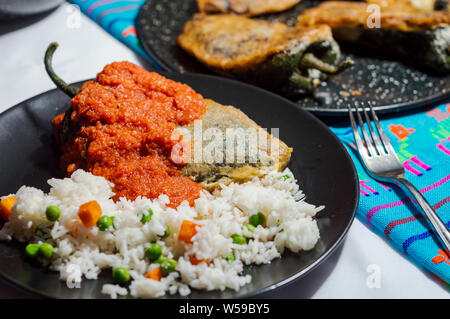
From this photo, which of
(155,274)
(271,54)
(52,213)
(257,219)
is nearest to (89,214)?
(52,213)

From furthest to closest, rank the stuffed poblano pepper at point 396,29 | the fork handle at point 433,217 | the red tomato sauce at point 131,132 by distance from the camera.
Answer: the stuffed poblano pepper at point 396,29
the red tomato sauce at point 131,132
the fork handle at point 433,217

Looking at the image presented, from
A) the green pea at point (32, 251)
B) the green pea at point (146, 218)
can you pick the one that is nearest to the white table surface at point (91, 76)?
the green pea at point (32, 251)

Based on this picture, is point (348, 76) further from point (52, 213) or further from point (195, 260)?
point (52, 213)

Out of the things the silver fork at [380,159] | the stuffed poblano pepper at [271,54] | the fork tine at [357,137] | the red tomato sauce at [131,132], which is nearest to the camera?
the red tomato sauce at [131,132]

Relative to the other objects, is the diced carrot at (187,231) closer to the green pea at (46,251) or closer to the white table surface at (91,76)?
the white table surface at (91,76)

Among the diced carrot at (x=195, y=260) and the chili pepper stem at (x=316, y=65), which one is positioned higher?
the diced carrot at (x=195, y=260)

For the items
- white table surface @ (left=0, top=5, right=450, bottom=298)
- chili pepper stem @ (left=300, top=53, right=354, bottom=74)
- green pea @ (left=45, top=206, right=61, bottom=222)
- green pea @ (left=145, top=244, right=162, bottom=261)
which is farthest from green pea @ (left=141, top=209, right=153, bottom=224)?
chili pepper stem @ (left=300, top=53, right=354, bottom=74)

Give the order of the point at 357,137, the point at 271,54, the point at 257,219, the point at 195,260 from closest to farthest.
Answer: the point at 195,260
the point at 257,219
the point at 357,137
the point at 271,54
